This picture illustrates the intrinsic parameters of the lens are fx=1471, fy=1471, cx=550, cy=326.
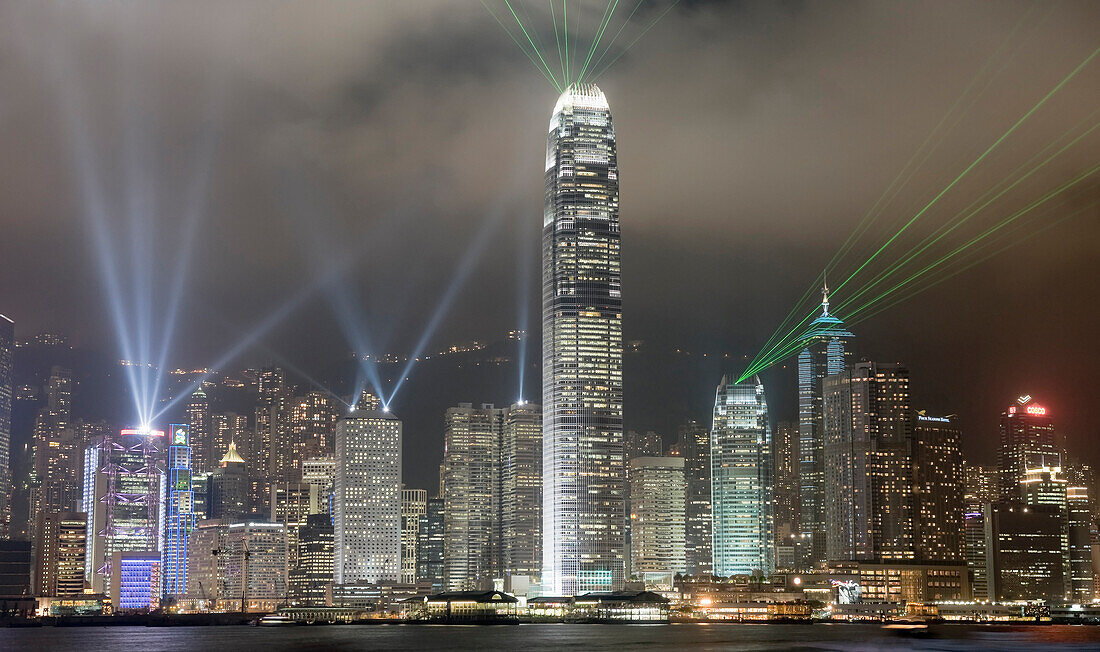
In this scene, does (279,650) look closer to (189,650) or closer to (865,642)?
(189,650)

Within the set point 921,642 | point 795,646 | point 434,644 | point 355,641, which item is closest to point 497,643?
point 434,644

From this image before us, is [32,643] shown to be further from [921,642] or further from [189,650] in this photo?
[921,642]

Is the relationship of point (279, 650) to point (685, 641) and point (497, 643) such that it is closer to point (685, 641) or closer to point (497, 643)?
point (497, 643)

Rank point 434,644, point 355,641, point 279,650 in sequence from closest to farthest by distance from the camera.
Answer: point 279,650
point 434,644
point 355,641

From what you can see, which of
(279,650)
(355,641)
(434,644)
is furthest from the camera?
(355,641)

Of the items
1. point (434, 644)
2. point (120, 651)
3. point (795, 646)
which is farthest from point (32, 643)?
point (795, 646)

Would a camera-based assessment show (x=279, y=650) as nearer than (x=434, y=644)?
Yes

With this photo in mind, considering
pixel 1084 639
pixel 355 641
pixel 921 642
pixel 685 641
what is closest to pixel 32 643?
pixel 355 641

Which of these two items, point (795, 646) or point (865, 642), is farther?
point (865, 642)
